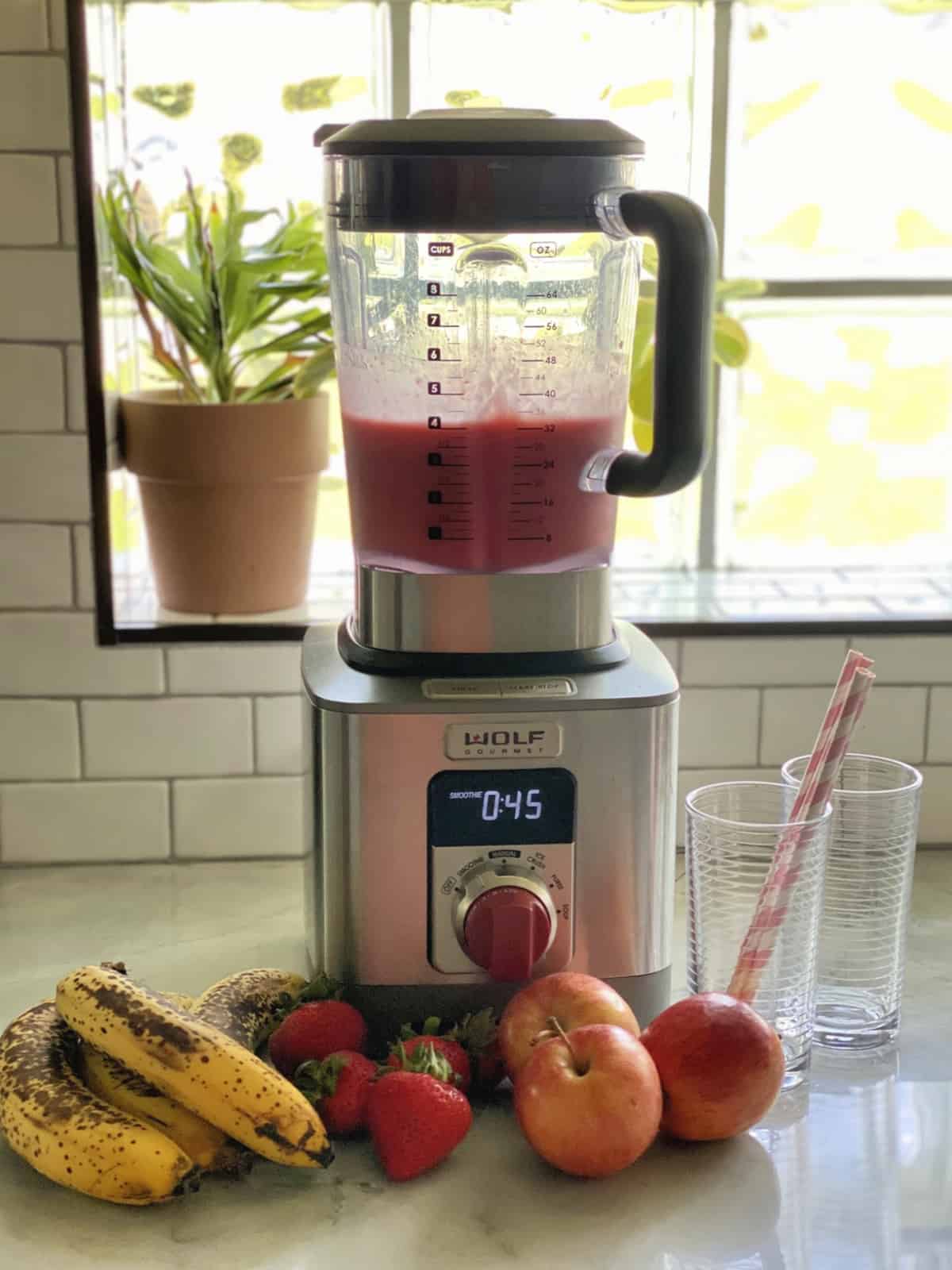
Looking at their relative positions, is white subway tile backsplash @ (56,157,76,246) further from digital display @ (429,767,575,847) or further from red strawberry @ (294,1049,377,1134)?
red strawberry @ (294,1049,377,1134)

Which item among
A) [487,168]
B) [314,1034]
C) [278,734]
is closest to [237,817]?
[278,734]

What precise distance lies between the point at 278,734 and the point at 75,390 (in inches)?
12.8

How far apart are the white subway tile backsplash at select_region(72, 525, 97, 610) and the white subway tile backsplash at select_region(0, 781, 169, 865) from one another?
16cm

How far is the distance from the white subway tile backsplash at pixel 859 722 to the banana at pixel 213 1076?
62cm

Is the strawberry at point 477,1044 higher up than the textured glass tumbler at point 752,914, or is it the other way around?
the textured glass tumbler at point 752,914

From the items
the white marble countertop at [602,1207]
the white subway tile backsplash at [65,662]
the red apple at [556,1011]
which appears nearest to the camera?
the white marble countertop at [602,1207]

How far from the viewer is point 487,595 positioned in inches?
38.9

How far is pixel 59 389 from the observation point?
4.10ft

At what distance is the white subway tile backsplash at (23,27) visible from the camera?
3.88ft

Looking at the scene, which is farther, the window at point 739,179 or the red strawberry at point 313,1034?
the window at point 739,179

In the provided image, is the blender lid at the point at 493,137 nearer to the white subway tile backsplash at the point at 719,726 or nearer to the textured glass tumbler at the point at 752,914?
the textured glass tumbler at the point at 752,914

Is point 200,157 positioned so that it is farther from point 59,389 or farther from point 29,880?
point 29,880

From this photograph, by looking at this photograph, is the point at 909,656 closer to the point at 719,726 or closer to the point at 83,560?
the point at 719,726

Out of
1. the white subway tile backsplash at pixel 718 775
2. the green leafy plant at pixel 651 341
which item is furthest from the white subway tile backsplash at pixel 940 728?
the green leafy plant at pixel 651 341
